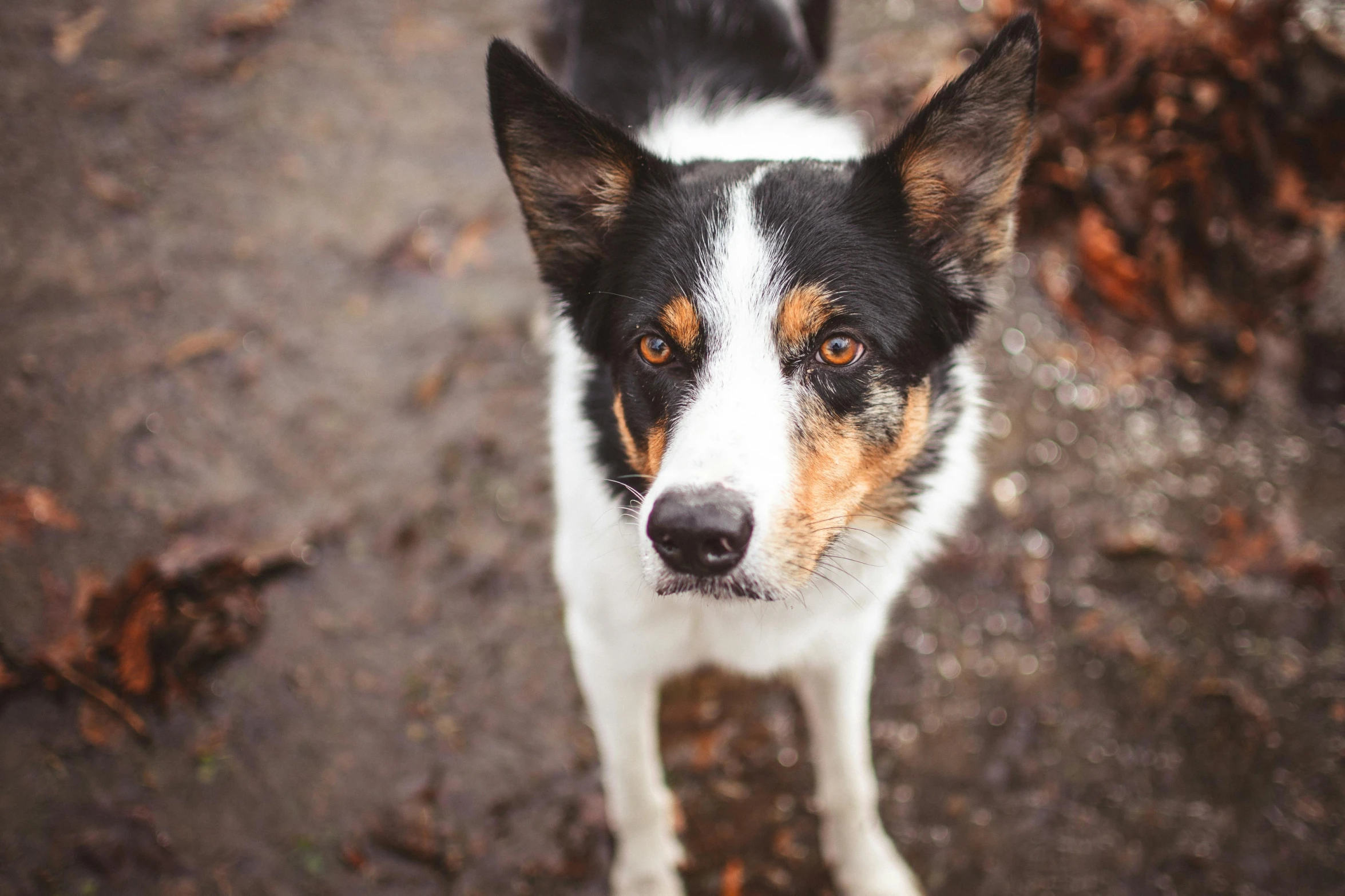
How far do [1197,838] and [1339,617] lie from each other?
113 centimetres

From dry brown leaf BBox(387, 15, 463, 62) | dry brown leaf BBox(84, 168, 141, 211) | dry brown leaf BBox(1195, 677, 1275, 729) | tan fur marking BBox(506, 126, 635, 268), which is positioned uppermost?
dry brown leaf BBox(387, 15, 463, 62)

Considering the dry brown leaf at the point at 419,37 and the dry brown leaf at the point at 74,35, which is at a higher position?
the dry brown leaf at the point at 419,37

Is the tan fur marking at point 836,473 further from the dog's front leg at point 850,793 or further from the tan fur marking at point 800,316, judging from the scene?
the dog's front leg at point 850,793

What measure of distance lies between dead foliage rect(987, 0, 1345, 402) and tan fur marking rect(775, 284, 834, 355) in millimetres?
2553

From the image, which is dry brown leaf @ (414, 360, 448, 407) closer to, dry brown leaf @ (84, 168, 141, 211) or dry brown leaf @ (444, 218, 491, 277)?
dry brown leaf @ (444, 218, 491, 277)

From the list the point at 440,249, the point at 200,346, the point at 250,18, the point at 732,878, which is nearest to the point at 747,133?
the point at 440,249

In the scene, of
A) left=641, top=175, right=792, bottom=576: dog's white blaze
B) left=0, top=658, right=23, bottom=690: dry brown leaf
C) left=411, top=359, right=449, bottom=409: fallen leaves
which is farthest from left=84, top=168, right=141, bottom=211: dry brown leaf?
left=641, top=175, right=792, bottom=576: dog's white blaze

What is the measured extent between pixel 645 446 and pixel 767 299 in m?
0.48

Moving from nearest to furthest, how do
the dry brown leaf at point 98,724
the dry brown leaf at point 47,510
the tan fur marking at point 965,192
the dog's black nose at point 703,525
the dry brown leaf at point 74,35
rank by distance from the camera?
1. the dog's black nose at point 703,525
2. the tan fur marking at point 965,192
3. the dry brown leaf at point 98,724
4. the dry brown leaf at point 47,510
5. the dry brown leaf at point 74,35

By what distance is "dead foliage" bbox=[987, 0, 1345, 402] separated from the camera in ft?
12.3

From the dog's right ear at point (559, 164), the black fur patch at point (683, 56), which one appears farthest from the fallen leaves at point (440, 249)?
the dog's right ear at point (559, 164)

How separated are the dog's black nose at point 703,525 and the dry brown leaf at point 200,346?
2.94m

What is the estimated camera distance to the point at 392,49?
4609mm

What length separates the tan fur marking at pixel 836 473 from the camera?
1.75 metres
